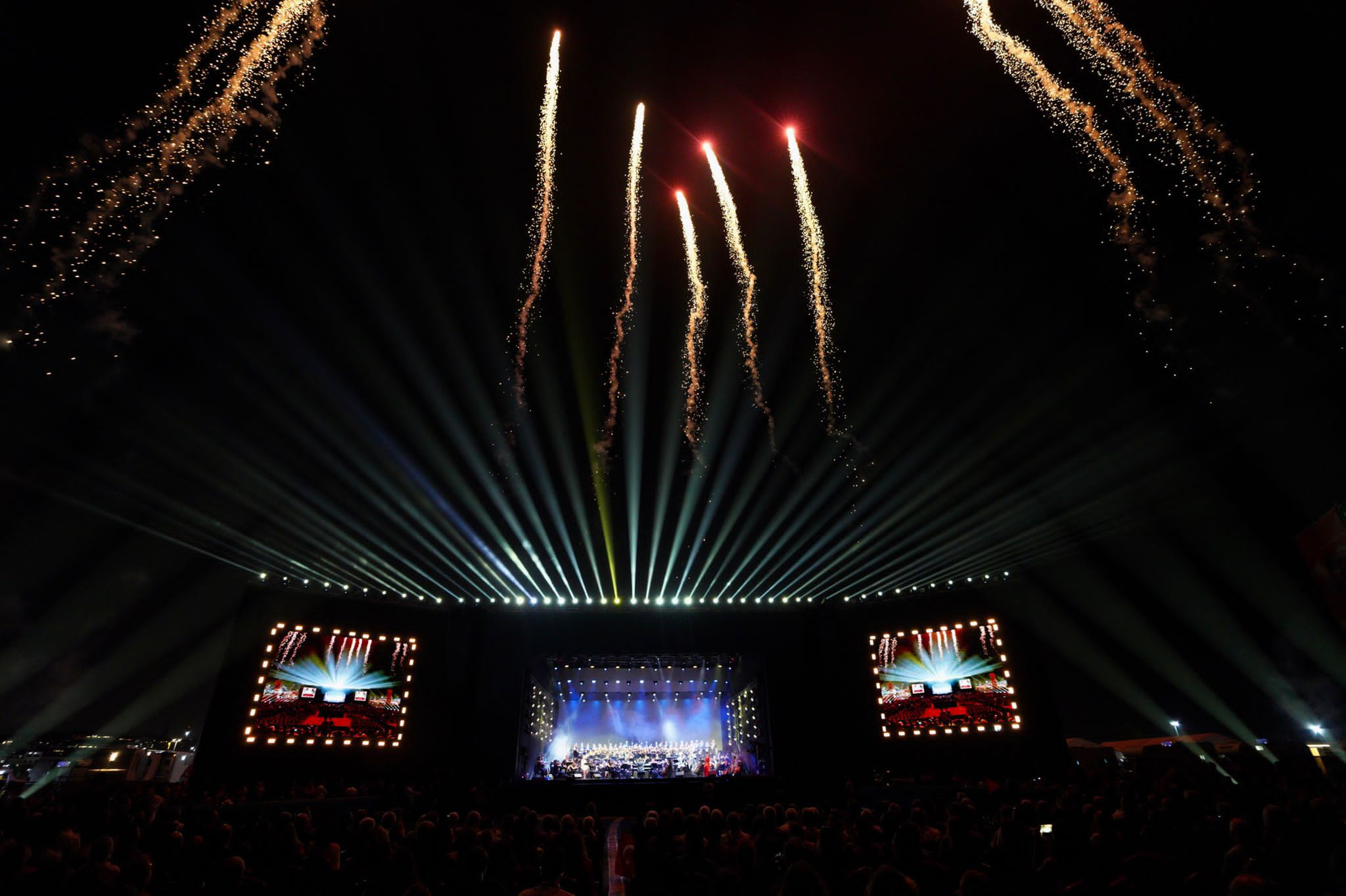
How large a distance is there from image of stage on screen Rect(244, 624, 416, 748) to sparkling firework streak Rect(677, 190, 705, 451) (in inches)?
548

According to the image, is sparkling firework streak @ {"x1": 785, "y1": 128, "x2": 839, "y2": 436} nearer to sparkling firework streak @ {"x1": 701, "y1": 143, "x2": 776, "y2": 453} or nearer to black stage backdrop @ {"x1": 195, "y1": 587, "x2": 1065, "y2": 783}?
sparkling firework streak @ {"x1": 701, "y1": 143, "x2": 776, "y2": 453}

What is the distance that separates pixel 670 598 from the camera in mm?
20969

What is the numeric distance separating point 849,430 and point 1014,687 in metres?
11.2

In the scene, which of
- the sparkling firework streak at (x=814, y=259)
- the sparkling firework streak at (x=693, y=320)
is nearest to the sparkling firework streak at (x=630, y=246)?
the sparkling firework streak at (x=693, y=320)

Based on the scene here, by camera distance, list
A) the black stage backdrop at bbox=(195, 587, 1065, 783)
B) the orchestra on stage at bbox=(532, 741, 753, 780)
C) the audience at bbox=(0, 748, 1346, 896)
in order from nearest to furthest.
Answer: the audience at bbox=(0, 748, 1346, 896) < the black stage backdrop at bbox=(195, 587, 1065, 783) < the orchestra on stage at bbox=(532, 741, 753, 780)

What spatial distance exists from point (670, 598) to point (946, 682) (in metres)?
9.54

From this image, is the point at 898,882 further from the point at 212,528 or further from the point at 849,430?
the point at 212,528

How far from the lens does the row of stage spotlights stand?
18.8 m

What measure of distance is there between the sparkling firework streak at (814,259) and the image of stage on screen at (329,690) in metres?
17.0

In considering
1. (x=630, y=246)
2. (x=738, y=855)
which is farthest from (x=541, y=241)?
(x=738, y=855)

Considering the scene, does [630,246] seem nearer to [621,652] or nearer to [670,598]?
[670,598]

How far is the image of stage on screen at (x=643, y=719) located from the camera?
20.9m

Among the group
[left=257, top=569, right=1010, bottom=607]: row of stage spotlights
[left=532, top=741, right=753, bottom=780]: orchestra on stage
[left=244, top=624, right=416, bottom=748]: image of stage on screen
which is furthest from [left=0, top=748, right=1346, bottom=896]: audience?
[left=532, top=741, right=753, bottom=780]: orchestra on stage

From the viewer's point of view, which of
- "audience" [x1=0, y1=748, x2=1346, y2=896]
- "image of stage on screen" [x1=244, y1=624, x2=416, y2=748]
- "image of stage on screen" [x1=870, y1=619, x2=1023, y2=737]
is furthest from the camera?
"image of stage on screen" [x1=870, y1=619, x2=1023, y2=737]
